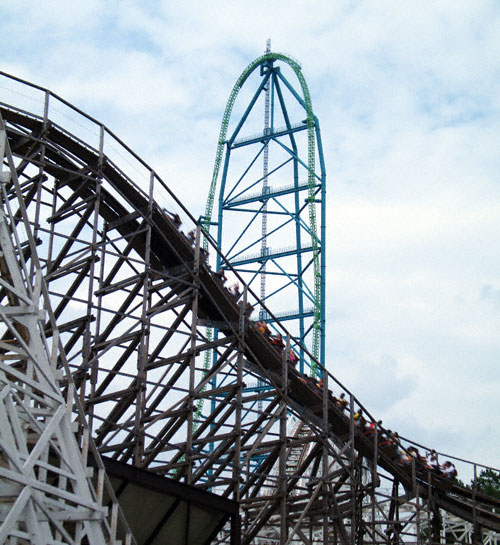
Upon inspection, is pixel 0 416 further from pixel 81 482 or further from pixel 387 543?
pixel 387 543

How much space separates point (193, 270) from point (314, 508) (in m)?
6.91

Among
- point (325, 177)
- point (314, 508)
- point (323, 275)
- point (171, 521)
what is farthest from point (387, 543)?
point (325, 177)

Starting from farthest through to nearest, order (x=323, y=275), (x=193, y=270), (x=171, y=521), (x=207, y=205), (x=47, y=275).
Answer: (x=207, y=205) → (x=323, y=275) → (x=193, y=270) → (x=47, y=275) → (x=171, y=521)

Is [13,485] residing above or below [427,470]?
below

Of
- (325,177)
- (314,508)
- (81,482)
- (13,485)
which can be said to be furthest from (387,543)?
(325,177)

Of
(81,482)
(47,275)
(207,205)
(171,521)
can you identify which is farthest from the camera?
(207,205)

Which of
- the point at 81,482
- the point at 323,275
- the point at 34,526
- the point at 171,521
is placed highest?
the point at 323,275

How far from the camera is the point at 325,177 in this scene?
3728cm

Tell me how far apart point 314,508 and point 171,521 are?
256 inches

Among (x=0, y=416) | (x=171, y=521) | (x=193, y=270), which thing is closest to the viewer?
(x=0, y=416)

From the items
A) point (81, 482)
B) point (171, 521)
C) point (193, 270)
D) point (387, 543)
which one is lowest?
point (81, 482)

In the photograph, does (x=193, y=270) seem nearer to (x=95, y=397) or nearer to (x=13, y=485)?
(x=95, y=397)

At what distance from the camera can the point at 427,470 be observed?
22328 mm

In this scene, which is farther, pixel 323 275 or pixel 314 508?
pixel 323 275
